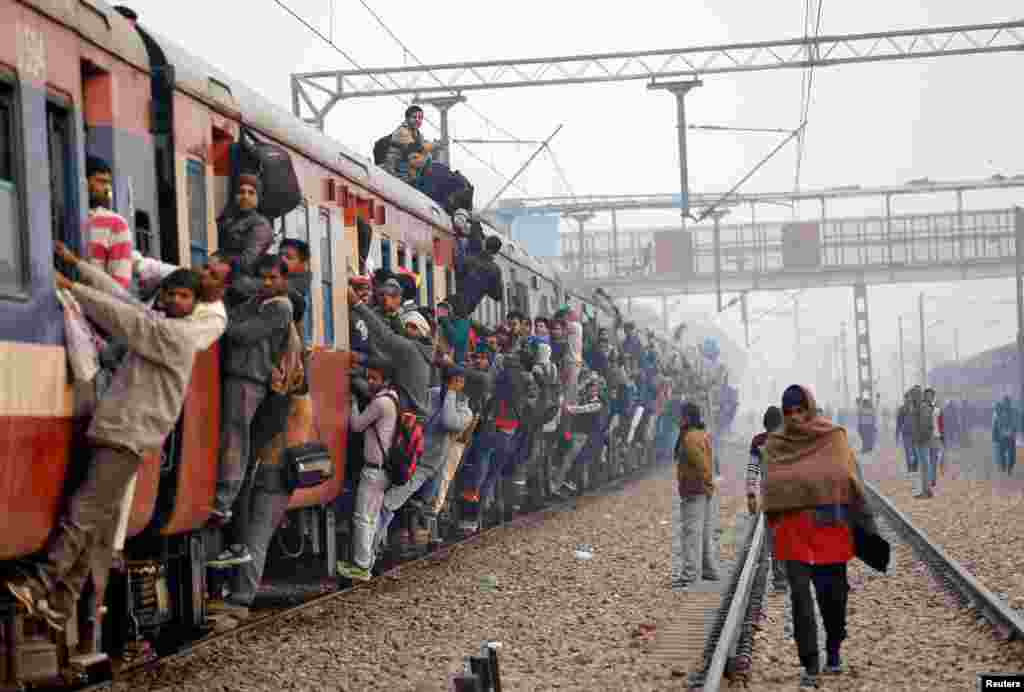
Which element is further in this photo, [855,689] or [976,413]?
[976,413]

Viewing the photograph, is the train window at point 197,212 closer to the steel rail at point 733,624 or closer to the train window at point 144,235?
the train window at point 144,235

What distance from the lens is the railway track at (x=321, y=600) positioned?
8676mm

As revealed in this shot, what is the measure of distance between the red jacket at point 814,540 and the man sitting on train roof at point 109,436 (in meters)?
3.36

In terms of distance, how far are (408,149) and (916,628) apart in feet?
23.5

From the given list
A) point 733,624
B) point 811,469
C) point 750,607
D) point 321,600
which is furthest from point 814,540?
point 321,600

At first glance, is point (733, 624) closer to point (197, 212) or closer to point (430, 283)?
point (197, 212)

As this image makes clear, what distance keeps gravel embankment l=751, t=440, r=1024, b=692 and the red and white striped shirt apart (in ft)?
12.6

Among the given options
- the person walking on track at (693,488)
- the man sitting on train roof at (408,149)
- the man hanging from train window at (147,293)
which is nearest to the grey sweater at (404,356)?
the person walking on track at (693,488)

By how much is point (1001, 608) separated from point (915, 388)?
53.8ft

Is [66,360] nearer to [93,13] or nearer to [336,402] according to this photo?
[93,13]

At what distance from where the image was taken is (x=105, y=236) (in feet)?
23.7

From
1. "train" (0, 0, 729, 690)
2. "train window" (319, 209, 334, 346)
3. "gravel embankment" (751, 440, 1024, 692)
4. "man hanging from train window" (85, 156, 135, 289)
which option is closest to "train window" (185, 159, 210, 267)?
"train" (0, 0, 729, 690)

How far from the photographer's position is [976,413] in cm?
5662

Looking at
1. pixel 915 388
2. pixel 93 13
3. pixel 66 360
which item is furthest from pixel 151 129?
pixel 915 388
